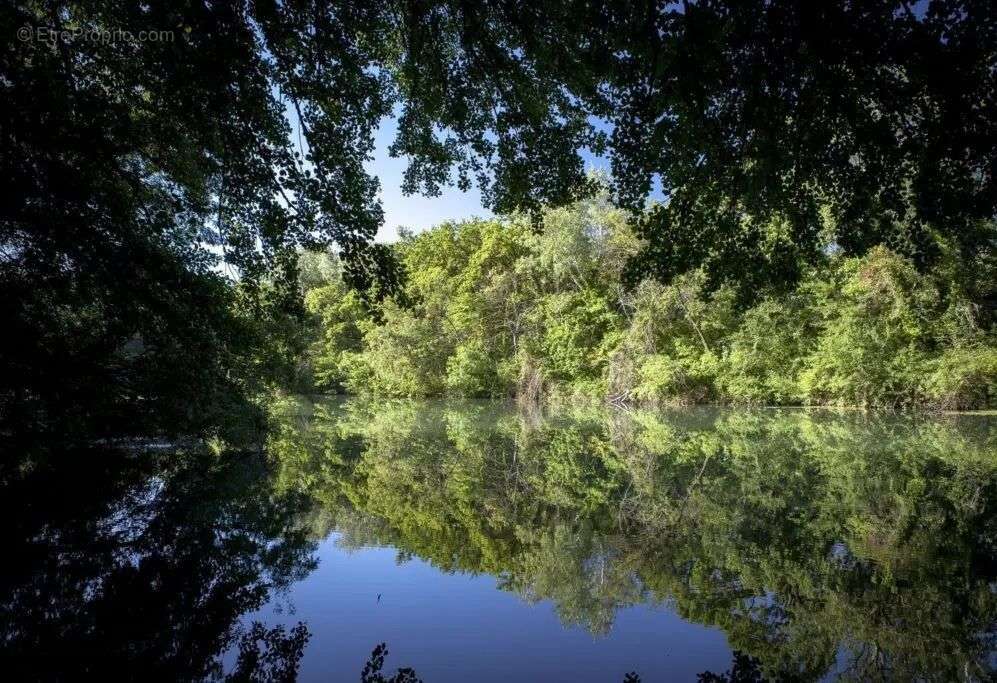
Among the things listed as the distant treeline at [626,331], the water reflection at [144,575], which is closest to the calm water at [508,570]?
the water reflection at [144,575]

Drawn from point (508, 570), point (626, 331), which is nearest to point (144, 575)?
point (508, 570)

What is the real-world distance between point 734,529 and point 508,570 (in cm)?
287

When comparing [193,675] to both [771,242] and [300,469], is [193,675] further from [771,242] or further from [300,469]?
[300,469]

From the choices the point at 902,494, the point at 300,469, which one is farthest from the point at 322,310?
the point at 902,494

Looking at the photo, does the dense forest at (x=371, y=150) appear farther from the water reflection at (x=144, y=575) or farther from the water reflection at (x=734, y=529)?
the water reflection at (x=734, y=529)

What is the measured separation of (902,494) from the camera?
843cm

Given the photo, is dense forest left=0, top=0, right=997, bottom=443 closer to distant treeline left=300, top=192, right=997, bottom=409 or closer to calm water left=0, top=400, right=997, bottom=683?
calm water left=0, top=400, right=997, bottom=683

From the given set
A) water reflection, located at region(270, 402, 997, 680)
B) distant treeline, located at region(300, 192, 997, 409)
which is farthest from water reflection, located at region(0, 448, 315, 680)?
distant treeline, located at region(300, 192, 997, 409)

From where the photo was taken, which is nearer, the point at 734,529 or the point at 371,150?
the point at 734,529

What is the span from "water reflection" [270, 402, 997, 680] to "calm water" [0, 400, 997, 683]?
0.03 metres

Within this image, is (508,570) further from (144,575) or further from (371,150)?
(371,150)

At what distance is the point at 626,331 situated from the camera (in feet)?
111

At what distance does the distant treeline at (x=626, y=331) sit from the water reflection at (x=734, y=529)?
731cm

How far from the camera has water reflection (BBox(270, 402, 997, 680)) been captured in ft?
14.9
